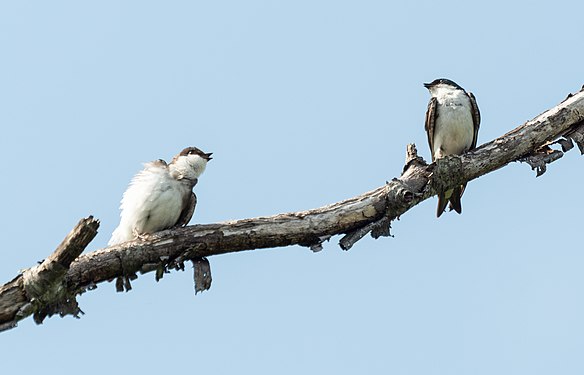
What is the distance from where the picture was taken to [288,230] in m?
9.09

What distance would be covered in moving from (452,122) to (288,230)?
3.72 m

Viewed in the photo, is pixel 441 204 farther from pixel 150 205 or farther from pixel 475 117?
pixel 150 205

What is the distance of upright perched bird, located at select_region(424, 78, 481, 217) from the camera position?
11938 millimetres

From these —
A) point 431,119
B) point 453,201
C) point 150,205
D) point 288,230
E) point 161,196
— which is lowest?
point 288,230

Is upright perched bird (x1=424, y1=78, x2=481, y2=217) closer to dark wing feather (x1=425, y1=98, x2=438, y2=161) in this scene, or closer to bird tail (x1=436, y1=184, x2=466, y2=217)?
dark wing feather (x1=425, y1=98, x2=438, y2=161)

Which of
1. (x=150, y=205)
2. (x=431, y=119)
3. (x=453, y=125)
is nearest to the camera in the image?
(x=150, y=205)

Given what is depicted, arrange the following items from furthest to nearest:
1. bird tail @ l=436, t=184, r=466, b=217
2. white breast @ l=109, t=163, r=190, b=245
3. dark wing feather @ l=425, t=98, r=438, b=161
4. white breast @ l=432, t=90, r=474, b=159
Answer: dark wing feather @ l=425, t=98, r=438, b=161 < white breast @ l=432, t=90, r=474, b=159 < bird tail @ l=436, t=184, r=466, b=217 < white breast @ l=109, t=163, r=190, b=245

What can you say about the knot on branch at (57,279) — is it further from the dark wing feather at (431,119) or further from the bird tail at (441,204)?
the dark wing feather at (431,119)

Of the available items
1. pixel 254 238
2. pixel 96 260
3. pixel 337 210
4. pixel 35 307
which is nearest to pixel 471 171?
pixel 337 210

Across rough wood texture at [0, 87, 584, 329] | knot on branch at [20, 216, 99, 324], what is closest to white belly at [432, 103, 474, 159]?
rough wood texture at [0, 87, 584, 329]

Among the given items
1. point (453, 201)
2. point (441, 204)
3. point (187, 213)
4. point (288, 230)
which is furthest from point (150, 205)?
point (453, 201)

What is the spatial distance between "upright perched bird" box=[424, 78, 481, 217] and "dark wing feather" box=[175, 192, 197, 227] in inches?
145

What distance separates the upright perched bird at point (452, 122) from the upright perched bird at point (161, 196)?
325cm

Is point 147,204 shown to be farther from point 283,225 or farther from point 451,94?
point 451,94
